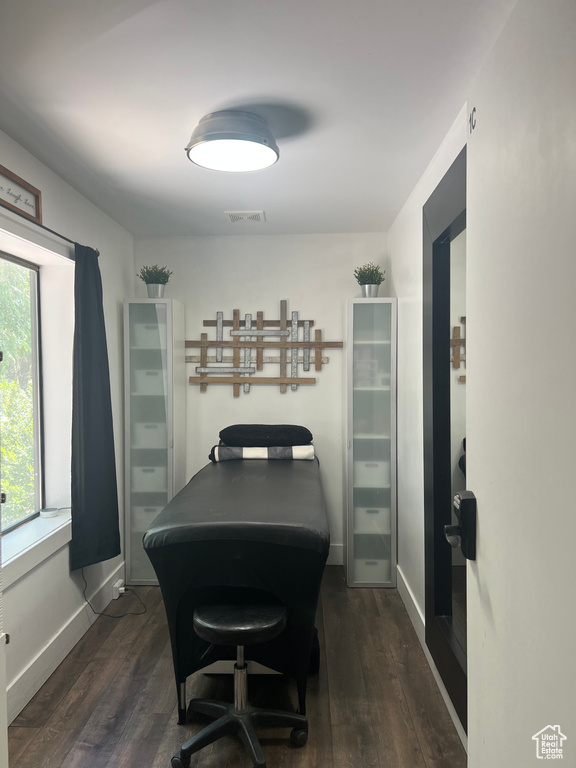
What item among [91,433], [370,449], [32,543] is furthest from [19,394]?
[370,449]

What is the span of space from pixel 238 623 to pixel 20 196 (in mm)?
2027

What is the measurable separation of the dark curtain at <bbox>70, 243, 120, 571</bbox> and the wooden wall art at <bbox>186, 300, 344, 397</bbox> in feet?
3.38

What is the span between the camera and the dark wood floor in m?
2.00

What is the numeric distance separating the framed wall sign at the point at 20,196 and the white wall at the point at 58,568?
1.8 inches

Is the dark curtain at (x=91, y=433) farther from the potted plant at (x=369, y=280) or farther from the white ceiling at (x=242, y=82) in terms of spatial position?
the potted plant at (x=369, y=280)

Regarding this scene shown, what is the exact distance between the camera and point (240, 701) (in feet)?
6.80

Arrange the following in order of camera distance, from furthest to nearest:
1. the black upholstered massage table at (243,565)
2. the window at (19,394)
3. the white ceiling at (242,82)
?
the window at (19,394) → the black upholstered massage table at (243,565) → the white ceiling at (242,82)

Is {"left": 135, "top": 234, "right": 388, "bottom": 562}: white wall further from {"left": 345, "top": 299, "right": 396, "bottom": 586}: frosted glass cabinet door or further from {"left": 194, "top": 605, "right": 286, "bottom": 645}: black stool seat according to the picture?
{"left": 194, "top": 605, "right": 286, "bottom": 645}: black stool seat

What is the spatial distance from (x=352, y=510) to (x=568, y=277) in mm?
2977

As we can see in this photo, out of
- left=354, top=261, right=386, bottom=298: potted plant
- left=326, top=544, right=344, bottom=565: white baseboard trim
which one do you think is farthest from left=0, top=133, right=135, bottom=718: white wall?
left=354, top=261, right=386, bottom=298: potted plant

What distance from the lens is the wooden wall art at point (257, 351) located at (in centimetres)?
396

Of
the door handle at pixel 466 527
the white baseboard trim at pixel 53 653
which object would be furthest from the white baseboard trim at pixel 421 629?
the white baseboard trim at pixel 53 653

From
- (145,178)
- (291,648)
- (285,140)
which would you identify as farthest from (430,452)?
(145,178)

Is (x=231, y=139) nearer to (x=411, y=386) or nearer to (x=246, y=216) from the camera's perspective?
(x=246, y=216)
